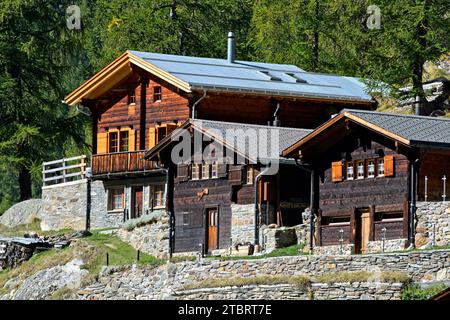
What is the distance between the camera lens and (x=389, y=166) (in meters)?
48.2

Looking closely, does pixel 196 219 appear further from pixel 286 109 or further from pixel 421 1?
pixel 421 1

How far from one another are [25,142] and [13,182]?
32451 millimetres

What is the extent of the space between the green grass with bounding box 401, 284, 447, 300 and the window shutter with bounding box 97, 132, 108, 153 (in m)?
25.1

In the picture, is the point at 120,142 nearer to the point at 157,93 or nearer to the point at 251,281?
the point at 157,93

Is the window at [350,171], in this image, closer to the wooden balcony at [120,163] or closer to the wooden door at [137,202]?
the wooden balcony at [120,163]

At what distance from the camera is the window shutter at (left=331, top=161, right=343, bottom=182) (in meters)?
50.3

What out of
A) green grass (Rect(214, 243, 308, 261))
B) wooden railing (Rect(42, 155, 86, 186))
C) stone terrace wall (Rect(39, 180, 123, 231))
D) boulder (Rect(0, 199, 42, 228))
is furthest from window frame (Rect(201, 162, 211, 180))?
boulder (Rect(0, 199, 42, 228))

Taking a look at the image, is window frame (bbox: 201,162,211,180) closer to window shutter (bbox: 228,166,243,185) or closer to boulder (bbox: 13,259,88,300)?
window shutter (bbox: 228,166,243,185)

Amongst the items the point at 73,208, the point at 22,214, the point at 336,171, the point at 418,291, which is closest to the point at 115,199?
the point at 73,208

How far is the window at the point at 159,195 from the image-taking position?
59969mm

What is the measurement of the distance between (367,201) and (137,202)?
47.9 feet

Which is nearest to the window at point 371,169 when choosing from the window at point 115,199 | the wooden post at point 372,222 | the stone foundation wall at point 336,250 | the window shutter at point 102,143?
the wooden post at point 372,222

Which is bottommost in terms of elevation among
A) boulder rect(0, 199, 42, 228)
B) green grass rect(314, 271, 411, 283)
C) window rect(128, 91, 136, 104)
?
green grass rect(314, 271, 411, 283)
